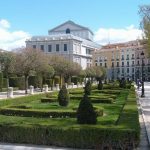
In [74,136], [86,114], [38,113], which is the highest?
[86,114]

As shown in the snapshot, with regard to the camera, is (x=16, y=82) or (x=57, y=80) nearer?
(x=16, y=82)

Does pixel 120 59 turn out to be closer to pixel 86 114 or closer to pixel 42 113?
pixel 42 113

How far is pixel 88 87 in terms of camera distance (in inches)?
1352

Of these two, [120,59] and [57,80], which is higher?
[120,59]

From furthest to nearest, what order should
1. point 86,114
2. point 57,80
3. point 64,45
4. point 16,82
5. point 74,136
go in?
point 64,45 → point 57,80 → point 16,82 → point 86,114 → point 74,136

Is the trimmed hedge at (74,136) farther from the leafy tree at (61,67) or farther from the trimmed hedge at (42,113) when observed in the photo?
the leafy tree at (61,67)

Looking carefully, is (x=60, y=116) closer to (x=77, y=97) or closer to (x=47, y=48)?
(x=77, y=97)

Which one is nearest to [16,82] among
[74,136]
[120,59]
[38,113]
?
[38,113]

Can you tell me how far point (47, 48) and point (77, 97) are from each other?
311ft

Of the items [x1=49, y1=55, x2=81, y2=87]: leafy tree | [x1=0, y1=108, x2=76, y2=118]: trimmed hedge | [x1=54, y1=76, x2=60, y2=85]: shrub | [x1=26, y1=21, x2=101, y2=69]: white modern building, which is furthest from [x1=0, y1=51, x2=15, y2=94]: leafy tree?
[x1=26, y1=21, x2=101, y2=69]: white modern building

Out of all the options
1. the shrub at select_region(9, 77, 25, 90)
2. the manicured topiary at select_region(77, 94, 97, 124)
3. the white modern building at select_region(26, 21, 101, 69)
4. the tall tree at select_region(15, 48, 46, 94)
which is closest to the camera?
the manicured topiary at select_region(77, 94, 97, 124)

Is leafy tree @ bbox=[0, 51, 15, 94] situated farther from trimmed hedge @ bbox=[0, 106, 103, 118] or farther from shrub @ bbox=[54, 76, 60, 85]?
trimmed hedge @ bbox=[0, 106, 103, 118]

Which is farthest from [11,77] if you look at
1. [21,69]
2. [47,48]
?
[47,48]

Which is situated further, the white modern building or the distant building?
the distant building
